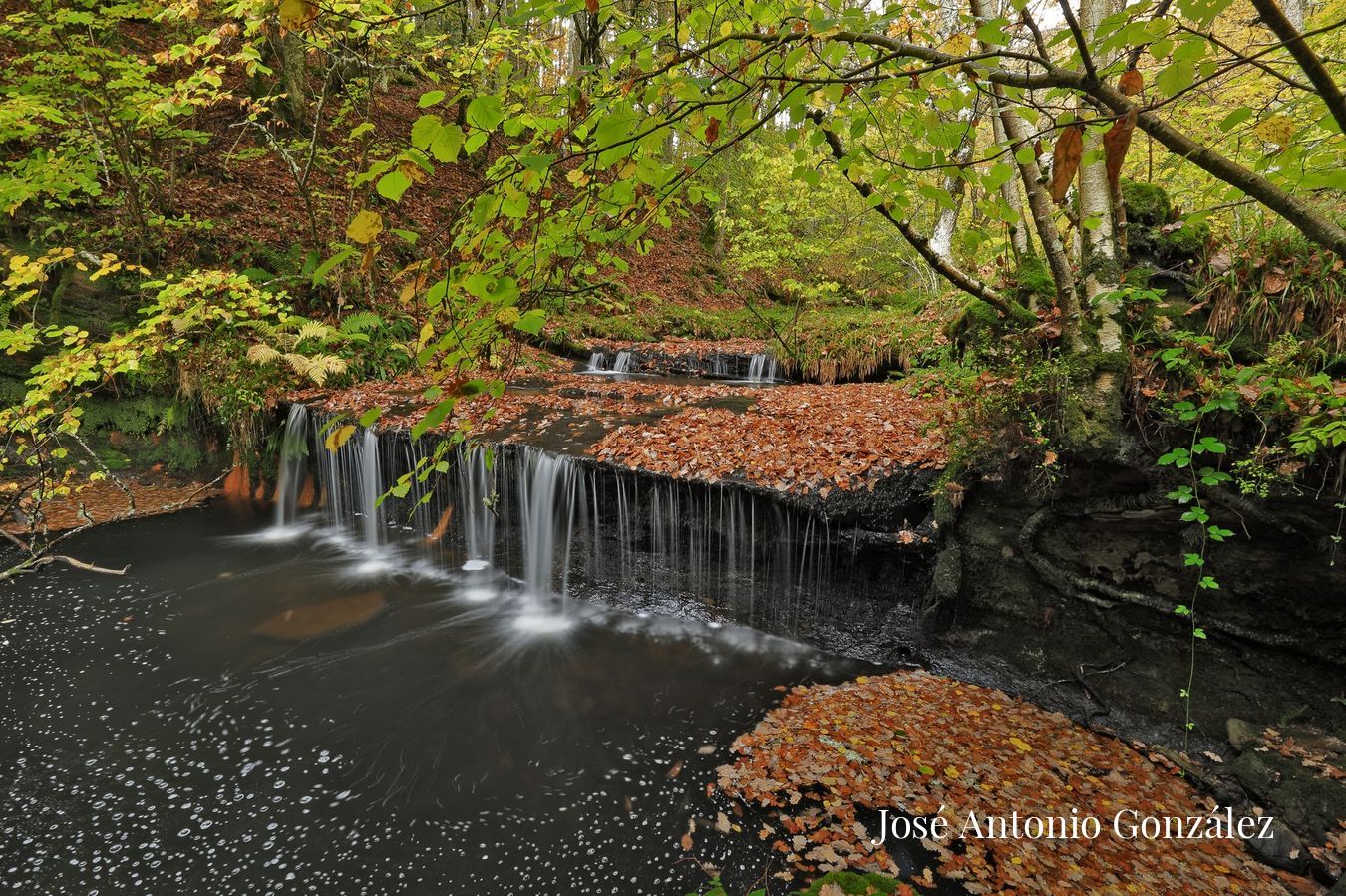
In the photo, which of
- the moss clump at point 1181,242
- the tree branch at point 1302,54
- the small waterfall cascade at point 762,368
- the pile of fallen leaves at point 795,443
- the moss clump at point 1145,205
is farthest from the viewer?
the small waterfall cascade at point 762,368

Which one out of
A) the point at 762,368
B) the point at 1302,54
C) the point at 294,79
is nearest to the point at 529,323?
the point at 1302,54

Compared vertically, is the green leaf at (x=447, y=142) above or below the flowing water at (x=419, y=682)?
above

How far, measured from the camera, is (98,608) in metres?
6.33

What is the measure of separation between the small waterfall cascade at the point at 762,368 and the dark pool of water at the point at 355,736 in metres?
7.68

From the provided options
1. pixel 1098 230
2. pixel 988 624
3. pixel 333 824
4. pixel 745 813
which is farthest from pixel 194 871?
pixel 1098 230

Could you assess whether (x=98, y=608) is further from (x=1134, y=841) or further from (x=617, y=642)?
(x=1134, y=841)

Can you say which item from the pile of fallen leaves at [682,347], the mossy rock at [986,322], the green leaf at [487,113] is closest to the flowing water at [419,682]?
the green leaf at [487,113]

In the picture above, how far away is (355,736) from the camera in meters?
4.79

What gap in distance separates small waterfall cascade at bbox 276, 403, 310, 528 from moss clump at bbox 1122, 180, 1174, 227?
10902mm

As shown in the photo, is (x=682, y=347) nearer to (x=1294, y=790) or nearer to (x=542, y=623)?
(x=542, y=623)

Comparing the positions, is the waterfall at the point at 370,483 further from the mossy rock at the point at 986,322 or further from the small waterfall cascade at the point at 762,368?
the mossy rock at the point at 986,322

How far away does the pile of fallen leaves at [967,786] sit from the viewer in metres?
3.40

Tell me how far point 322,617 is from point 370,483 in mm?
2922

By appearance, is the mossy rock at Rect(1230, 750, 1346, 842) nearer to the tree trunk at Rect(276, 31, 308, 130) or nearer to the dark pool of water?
the dark pool of water
